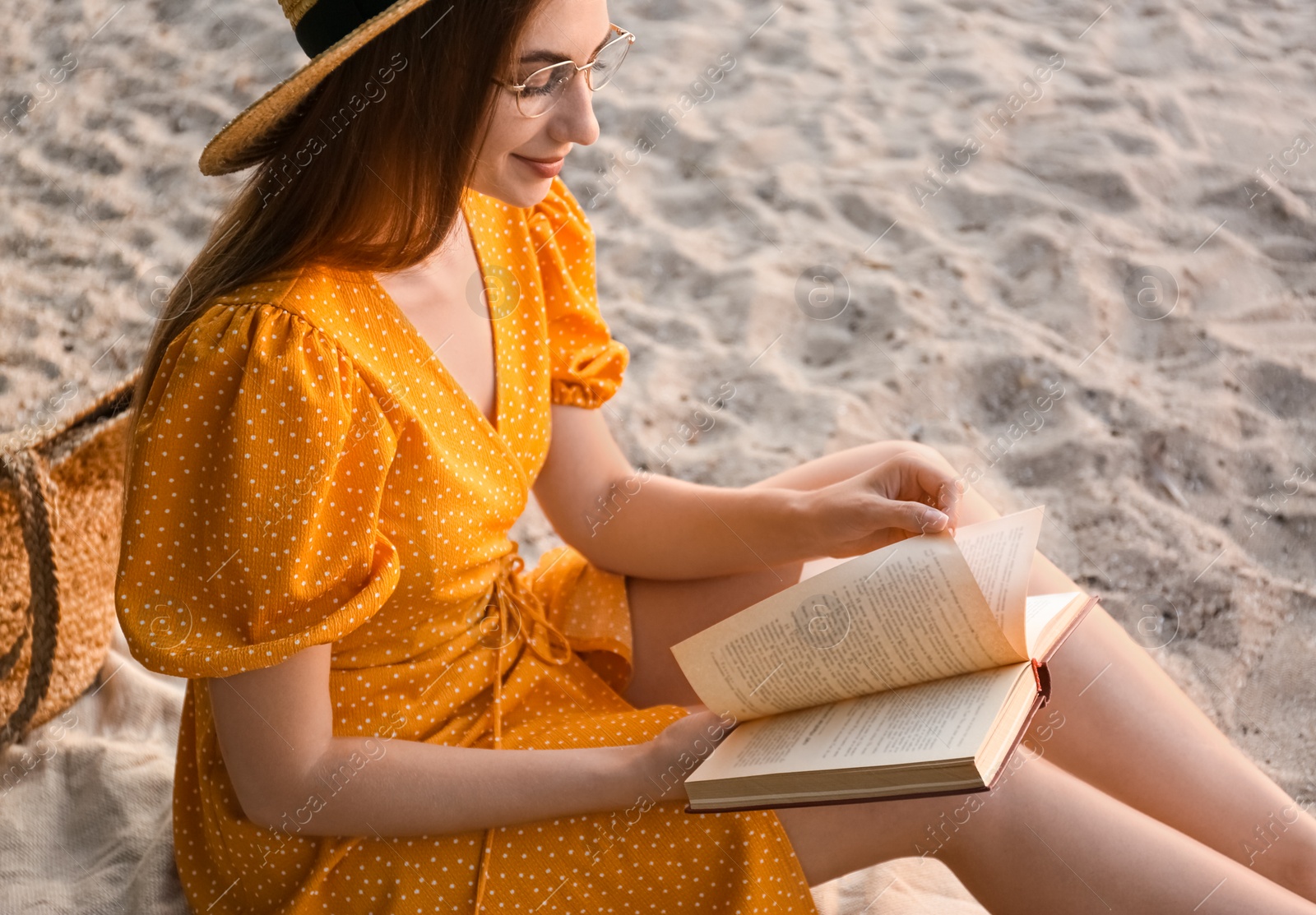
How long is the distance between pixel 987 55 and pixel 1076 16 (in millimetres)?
311

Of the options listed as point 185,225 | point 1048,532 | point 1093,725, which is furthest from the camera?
point 185,225

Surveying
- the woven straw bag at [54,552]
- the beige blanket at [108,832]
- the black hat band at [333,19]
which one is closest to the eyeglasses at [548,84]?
the black hat band at [333,19]

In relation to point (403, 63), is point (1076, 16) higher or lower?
lower

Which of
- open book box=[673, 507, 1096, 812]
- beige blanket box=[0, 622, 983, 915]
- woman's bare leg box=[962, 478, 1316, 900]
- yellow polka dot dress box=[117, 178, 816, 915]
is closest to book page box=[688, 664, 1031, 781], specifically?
open book box=[673, 507, 1096, 812]

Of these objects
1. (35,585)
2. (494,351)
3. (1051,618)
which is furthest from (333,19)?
(35,585)

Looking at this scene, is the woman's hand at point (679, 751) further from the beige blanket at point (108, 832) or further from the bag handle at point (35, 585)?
the bag handle at point (35, 585)

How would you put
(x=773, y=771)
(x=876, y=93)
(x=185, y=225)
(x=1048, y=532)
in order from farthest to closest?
(x=876, y=93), (x=185, y=225), (x=1048, y=532), (x=773, y=771)

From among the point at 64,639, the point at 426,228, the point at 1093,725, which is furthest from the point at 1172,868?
the point at 64,639

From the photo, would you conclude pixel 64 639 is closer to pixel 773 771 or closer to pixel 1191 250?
pixel 773 771

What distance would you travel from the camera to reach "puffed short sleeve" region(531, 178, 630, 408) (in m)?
1.44

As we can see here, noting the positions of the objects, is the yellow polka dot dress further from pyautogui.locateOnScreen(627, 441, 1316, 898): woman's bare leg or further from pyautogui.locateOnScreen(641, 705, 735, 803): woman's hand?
pyautogui.locateOnScreen(627, 441, 1316, 898): woman's bare leg

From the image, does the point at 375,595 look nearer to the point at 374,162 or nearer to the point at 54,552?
Result: the point at 374,162

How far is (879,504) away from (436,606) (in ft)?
1.52

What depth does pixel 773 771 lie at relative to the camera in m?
0.98
